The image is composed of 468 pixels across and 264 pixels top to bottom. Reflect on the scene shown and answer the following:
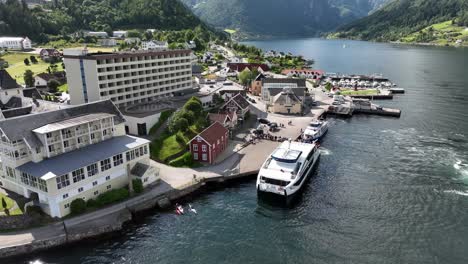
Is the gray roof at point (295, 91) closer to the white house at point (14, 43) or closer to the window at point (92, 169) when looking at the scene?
the window at point (92, 169)

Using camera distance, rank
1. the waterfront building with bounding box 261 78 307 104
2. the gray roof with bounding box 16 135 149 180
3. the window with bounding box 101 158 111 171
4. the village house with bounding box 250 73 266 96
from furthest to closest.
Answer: the village house with bounding box 250 73 266 96, the waterfront building with bounding box 261 78 307 104, the window with bounding box 101 158 111 171, the gray roof with bounding box 16 135 149 180

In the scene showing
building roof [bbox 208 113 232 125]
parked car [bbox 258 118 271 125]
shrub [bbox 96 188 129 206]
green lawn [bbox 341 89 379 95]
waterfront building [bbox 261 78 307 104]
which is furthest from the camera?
green lawn [bbox 341 89 379 95]

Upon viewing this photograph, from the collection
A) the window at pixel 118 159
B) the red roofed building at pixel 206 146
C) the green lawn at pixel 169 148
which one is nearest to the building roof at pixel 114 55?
the green lawn at pixel 169 148

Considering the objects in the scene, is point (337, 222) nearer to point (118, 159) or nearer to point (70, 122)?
point (118, 159)

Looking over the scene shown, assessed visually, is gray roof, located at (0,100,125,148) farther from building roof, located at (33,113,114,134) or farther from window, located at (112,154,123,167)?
window, located at (112,154,123,167)

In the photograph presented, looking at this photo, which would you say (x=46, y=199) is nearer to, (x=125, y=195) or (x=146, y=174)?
(x=125, y=195)

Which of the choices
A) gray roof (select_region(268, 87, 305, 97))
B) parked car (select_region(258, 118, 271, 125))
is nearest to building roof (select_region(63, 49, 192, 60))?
gray roof (select_region(268, 87, 305, 97))

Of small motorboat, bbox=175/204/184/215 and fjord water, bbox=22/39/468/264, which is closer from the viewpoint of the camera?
fjord water, bbox=22/39/468/264
